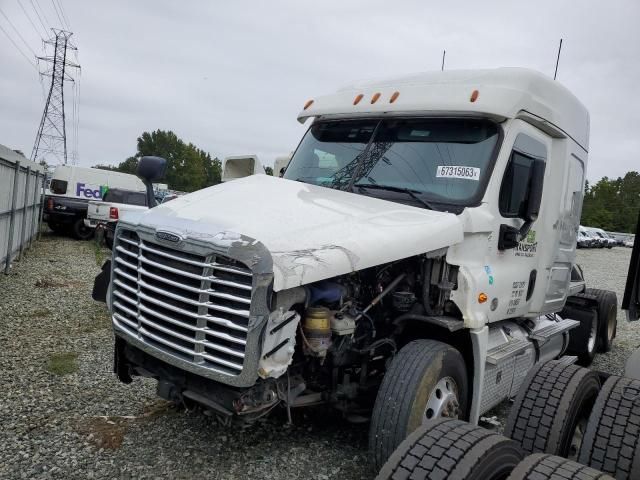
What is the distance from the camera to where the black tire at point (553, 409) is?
307 cm

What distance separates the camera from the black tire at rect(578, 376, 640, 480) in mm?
2650

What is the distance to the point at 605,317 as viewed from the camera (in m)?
7.38

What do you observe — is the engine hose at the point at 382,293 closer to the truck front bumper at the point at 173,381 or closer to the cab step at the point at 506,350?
the truck front bumper at the point at 173,381

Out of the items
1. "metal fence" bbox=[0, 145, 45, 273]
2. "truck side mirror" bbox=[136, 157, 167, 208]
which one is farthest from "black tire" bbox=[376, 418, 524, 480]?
"metal fence" bbox=[0, 145, 45, 273]

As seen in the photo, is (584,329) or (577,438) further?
(584,329)

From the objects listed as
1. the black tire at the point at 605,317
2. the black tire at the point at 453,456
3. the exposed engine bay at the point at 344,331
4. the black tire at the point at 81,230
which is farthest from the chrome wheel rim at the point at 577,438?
the black tire at the point at 81,230

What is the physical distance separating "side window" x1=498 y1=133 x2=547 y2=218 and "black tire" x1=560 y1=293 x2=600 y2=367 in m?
3.63

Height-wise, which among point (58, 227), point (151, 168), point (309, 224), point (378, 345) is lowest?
point (58, 227)

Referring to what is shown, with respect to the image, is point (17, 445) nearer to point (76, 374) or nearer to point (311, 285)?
point (76, 374)

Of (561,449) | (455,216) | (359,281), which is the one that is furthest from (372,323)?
(561,449)

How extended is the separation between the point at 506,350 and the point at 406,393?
5.00 feet

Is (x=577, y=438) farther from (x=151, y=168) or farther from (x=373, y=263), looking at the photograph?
(x=151, y=168)

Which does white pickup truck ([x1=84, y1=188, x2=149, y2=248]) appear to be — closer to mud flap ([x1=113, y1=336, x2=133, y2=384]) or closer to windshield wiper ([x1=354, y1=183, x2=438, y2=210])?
mud flap ([x1=113, y1=336, x2=133, y2=384])

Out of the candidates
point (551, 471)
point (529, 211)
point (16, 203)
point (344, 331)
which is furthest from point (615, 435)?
point (16, 203)
